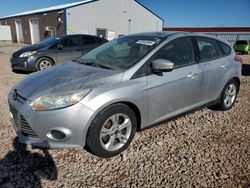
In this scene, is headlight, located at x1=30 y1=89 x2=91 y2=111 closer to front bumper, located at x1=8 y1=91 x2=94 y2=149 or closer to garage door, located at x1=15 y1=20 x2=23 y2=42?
front bumper, located at x1=8 y1=91 x2=94 y2=149

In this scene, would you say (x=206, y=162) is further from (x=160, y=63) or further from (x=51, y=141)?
(x=51, y=141)

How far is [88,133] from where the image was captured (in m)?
2.51

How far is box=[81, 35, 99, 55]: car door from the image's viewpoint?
8.25 meters

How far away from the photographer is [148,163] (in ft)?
8.91

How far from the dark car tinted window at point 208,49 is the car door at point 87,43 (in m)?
5.21

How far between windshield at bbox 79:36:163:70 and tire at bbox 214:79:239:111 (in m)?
1.86

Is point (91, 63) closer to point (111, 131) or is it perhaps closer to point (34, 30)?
point (111, 131)

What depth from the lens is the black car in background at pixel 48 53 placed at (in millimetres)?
7180

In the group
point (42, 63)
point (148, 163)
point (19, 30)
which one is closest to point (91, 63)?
point (148, 163)

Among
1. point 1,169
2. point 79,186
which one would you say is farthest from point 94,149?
point 1,169

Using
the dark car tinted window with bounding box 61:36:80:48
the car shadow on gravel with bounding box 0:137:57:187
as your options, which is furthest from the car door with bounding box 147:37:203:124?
the dark car tinted window with bounding box 61:36:80:48

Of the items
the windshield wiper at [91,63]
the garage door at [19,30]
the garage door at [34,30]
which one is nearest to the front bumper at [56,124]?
the windshield wiper at [91,63]

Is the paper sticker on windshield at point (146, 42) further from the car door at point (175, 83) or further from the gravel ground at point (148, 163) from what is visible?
the gravel ground at point (148, 163)

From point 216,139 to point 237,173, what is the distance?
0.81 metres
